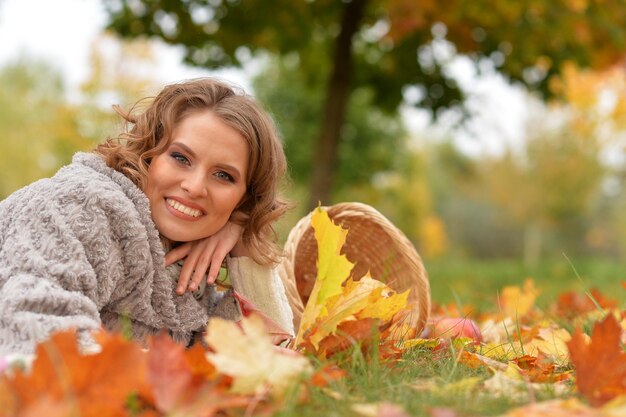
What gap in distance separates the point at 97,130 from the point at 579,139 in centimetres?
1198

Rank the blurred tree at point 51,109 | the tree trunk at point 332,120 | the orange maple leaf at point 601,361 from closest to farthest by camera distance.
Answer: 1. the orange maple leaf at point 601,361
2. the tree trunk at point 332,120
3. the blurred tree at point 51,109

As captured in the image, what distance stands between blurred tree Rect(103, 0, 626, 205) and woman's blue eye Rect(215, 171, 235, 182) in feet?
13.1

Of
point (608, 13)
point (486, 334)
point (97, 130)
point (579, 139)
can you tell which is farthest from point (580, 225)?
point (486, 334)

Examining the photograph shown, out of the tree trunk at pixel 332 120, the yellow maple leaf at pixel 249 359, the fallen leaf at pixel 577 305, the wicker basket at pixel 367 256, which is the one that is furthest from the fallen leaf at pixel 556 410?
the tree trunk at pixel 332 120

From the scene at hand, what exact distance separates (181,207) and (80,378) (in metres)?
0.88

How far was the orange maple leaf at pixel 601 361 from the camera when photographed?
129 cm

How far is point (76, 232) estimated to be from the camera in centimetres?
160

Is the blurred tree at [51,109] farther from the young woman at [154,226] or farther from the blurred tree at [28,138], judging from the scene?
the young woman at [154,226]

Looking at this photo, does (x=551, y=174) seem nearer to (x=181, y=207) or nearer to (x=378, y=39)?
(x=378, y=39)

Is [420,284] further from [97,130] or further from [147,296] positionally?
[97,130]

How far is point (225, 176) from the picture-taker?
6.50 ft

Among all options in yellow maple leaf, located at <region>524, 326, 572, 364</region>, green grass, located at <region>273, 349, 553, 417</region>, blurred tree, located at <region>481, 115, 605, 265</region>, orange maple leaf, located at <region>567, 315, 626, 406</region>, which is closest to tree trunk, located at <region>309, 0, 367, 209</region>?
yellow maple leaf, located at <region>524, 326, 572, 364</region>

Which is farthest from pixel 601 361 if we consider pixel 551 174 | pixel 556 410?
pixel 551 174

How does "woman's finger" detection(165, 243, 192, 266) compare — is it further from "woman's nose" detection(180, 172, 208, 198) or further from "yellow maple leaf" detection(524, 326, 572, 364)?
"yellow maple leaf" detection(524, 326, 572, 364)
